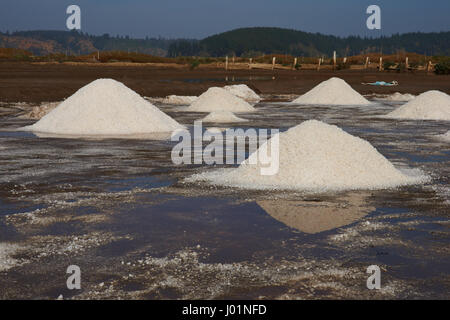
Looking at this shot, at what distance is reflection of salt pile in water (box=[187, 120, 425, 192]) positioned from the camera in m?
6.28

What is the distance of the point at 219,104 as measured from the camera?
58.5 ft

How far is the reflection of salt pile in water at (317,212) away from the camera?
4824 millimetres

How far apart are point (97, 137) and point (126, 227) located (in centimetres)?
609

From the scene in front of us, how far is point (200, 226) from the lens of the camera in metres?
4.76

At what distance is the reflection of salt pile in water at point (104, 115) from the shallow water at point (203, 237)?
3.54m

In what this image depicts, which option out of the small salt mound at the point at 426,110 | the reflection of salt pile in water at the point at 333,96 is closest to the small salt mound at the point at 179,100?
the reflection of salt pile in water at the point at 333,96

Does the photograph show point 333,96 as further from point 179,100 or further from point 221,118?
point 221,118

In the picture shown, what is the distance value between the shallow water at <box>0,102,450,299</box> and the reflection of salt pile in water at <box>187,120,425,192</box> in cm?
29

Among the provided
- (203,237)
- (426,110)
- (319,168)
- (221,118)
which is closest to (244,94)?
(426,110)

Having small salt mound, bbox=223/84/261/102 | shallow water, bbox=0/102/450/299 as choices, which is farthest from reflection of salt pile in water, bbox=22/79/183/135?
small salt mound, bbox=223/84/261/102

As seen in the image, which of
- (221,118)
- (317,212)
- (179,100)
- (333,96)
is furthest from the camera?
(333,96)

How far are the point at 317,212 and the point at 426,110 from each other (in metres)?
11.4

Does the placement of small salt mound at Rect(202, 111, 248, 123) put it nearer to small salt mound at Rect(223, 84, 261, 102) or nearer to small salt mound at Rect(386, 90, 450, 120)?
small salt mound at Rect(386, 90, 450, 120)

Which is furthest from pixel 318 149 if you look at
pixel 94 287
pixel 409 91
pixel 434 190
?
pixel 409 91
